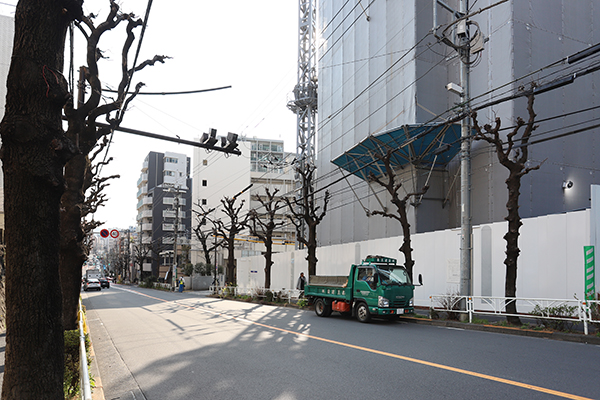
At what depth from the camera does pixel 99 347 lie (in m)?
11.4

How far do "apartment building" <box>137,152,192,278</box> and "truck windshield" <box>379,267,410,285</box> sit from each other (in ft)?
212

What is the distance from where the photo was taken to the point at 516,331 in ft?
40.9

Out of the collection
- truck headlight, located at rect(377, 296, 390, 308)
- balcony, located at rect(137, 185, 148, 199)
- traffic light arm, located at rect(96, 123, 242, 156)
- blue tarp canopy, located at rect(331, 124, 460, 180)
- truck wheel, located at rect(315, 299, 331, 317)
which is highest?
balcony, located at rect(137, 185, 148, 199)

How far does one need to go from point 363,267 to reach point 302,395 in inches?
423

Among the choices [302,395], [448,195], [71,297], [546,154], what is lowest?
[302,395]

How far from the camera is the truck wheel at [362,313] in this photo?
1596 centimetres

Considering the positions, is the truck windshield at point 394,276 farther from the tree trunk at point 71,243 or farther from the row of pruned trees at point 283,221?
the tree trunk at point 71,243

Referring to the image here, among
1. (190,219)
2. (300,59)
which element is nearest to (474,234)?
(300,59)

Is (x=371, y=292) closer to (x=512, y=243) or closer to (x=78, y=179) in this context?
(x=512, y=243)

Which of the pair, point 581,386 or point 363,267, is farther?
point 363,267

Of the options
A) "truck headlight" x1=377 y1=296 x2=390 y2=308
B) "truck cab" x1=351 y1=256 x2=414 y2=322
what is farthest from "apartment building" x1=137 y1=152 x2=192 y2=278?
"truck headlight" x1=377 y1=296 x2=390 y2=308

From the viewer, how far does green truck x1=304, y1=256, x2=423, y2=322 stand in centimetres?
1549

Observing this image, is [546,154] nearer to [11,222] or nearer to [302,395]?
[302,395]

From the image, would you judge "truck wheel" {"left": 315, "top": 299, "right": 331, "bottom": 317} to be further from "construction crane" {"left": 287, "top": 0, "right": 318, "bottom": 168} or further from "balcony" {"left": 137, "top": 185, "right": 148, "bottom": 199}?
"balcony" {"left": 137, "top": 185, "right": 148, "bottom": 199}
